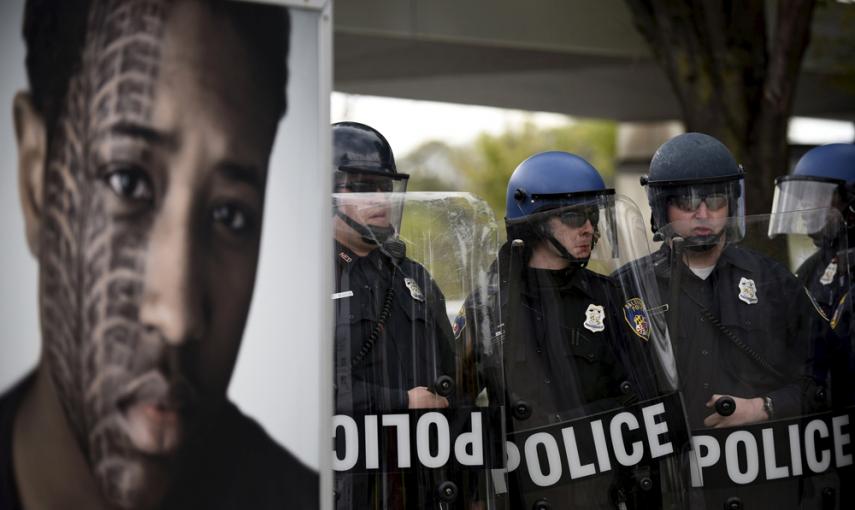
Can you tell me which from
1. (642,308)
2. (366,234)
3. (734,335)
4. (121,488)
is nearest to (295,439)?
(121,488)

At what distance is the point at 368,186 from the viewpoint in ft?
12.9

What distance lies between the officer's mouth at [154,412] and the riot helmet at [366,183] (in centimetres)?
149

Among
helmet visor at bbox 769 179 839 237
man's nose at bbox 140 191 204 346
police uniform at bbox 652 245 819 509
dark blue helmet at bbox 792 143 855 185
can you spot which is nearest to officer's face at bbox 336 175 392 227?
police uniform at bbox 652 245 819 509

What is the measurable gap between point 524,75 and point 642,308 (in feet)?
26.4

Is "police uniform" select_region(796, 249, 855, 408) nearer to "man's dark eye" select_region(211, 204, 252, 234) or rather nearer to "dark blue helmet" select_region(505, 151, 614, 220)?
"dark blue helmet" select_region(505, 151, 614, 220)

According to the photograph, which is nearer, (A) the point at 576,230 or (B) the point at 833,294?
(A) the point at 576,230

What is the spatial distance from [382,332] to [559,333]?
57cm

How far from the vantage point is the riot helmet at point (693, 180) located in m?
4.29

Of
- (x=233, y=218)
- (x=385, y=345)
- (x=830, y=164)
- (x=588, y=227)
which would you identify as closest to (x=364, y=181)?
(x=385, y=345)

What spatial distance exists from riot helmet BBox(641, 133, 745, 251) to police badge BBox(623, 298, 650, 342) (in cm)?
55

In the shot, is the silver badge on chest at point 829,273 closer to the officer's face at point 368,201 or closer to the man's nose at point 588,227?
the man's nose at point 588,227

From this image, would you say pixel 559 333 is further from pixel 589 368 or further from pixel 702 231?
pixel 702 231

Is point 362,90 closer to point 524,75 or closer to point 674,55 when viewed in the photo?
point 524,75

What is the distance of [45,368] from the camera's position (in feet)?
6.90
